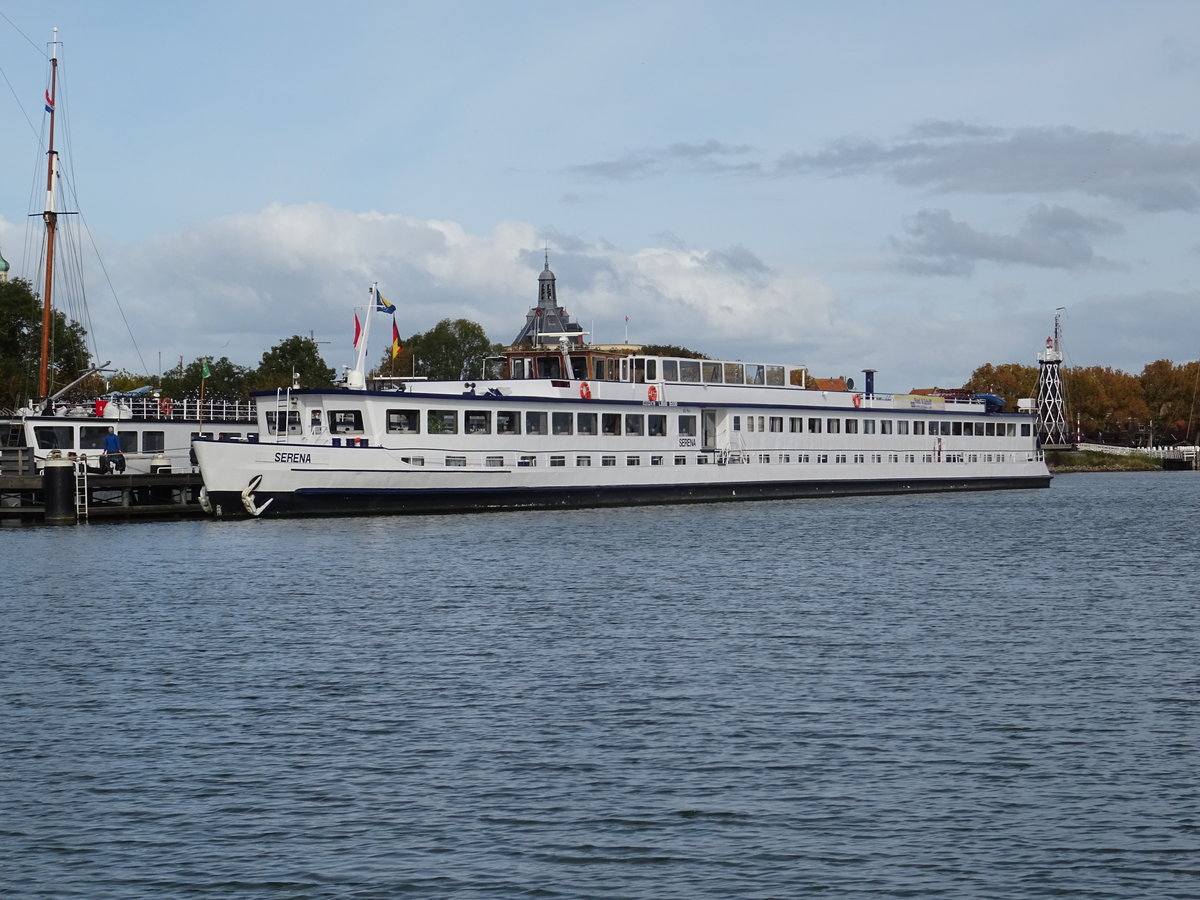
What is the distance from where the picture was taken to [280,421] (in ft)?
197

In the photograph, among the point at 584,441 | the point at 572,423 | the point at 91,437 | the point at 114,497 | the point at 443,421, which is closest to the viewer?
the point at 443,421

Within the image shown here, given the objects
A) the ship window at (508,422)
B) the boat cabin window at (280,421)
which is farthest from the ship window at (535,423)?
the boat cabin window at (280,421)

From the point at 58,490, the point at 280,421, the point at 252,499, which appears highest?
the point at 280,421

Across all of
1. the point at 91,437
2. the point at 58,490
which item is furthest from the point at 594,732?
the point at 91,437

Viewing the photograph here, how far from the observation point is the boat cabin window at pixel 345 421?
57844 millimetres

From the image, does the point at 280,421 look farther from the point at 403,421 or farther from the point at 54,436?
the point at 54,436

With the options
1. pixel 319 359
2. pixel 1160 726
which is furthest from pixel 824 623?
pixel 319 359

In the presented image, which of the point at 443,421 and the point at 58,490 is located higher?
the point at 443,421

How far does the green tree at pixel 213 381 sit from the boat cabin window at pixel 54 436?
60.6 m

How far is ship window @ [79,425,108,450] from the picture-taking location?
63.8 metres

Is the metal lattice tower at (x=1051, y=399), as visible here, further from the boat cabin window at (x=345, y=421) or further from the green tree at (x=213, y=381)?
the boat cabin window at (x=345, y=421)

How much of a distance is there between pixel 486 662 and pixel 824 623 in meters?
8.79

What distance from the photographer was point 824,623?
104 feet

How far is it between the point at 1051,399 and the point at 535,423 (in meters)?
125
